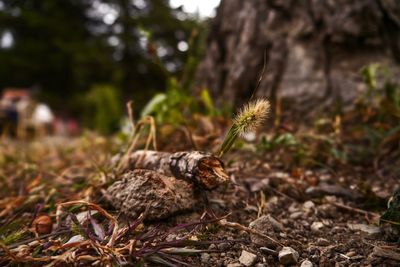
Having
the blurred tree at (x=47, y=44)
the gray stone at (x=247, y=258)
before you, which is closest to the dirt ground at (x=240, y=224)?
the gray stone at (x=247, y=258)

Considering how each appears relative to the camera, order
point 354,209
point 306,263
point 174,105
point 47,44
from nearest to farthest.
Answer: point 306,263, point 354,209, point 174,105, point 47,44

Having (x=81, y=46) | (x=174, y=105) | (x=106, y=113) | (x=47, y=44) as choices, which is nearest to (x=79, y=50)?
(x=81, y=46)

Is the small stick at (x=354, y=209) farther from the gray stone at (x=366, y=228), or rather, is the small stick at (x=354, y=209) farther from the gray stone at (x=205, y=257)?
the gray stone at (x=205, y=257)

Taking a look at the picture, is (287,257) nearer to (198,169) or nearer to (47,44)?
(198,169)

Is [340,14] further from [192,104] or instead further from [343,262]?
[343,262]

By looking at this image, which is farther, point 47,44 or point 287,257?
point 47,44

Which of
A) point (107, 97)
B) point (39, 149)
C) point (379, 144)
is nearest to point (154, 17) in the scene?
point (107, 97)

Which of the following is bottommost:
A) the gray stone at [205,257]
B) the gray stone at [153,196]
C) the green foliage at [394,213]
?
the gray stone at [205,257]
